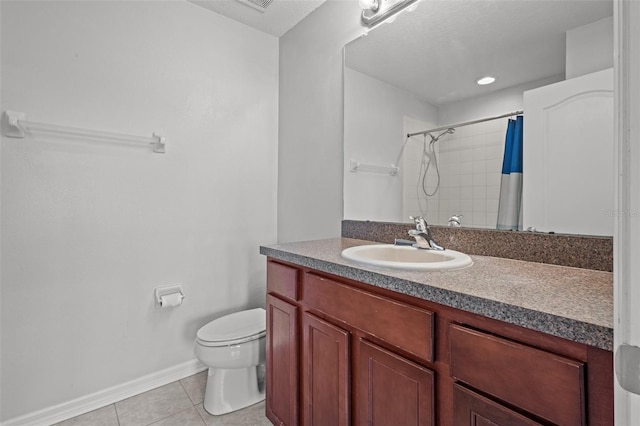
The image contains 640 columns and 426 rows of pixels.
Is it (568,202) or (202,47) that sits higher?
(202,47)

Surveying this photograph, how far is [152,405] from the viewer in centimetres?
175

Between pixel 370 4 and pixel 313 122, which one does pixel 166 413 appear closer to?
pixel 313 122

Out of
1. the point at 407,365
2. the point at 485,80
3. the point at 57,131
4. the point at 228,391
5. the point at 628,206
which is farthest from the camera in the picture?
the point at 228,391

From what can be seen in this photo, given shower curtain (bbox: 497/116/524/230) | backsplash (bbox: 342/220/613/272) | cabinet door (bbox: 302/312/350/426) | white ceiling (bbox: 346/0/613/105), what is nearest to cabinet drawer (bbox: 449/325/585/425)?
cabinet door (bbox: 302/312/350/426)

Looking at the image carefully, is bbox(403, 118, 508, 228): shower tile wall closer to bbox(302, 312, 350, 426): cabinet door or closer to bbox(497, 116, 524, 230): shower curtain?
bbox(497, 116, 524, 230): shower curtain

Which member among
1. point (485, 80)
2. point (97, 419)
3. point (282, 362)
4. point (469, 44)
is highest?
point (469, 44)

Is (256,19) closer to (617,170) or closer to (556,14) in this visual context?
(556,14)

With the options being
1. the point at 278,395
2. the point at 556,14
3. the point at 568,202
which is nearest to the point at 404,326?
the point at 568,202

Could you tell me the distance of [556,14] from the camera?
3.68 feet

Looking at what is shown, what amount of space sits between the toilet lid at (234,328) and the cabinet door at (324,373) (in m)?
0.56

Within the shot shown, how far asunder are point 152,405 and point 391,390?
151 cm

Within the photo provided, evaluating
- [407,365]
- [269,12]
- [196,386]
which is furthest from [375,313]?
[269,12]

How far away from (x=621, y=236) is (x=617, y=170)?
0.26 feet

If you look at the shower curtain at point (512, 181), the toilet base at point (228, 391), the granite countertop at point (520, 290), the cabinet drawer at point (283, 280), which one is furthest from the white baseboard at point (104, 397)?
the shower curtain at point (512, 181)
